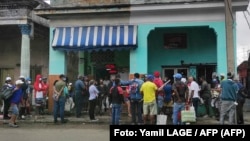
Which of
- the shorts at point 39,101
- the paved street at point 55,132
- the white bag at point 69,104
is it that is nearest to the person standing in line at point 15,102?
the paved street at point 55,132

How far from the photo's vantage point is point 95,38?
747 inches

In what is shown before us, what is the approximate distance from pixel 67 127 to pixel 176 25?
675cm

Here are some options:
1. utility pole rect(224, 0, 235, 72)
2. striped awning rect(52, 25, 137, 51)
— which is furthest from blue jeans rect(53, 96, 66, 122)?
utility pole rect(224, 0, 235, 72)

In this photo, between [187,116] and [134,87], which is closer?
[187,116]

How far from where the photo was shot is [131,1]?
1862 cm

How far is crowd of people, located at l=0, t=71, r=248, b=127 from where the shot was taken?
13211 millimetres

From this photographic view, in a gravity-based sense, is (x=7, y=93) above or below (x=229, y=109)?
above

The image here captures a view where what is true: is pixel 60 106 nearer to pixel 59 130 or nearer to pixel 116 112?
pixel 59 130

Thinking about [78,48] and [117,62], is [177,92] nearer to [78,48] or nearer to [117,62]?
[78,48]

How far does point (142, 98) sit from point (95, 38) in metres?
5.19

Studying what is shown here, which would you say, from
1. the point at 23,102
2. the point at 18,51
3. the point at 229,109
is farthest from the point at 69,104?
the point at 18,51

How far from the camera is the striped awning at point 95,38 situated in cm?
1869

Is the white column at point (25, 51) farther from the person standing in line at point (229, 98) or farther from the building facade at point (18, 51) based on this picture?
the person standing in line at point (229, 98)

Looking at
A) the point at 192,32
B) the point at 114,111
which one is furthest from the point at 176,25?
the point at 114,111
